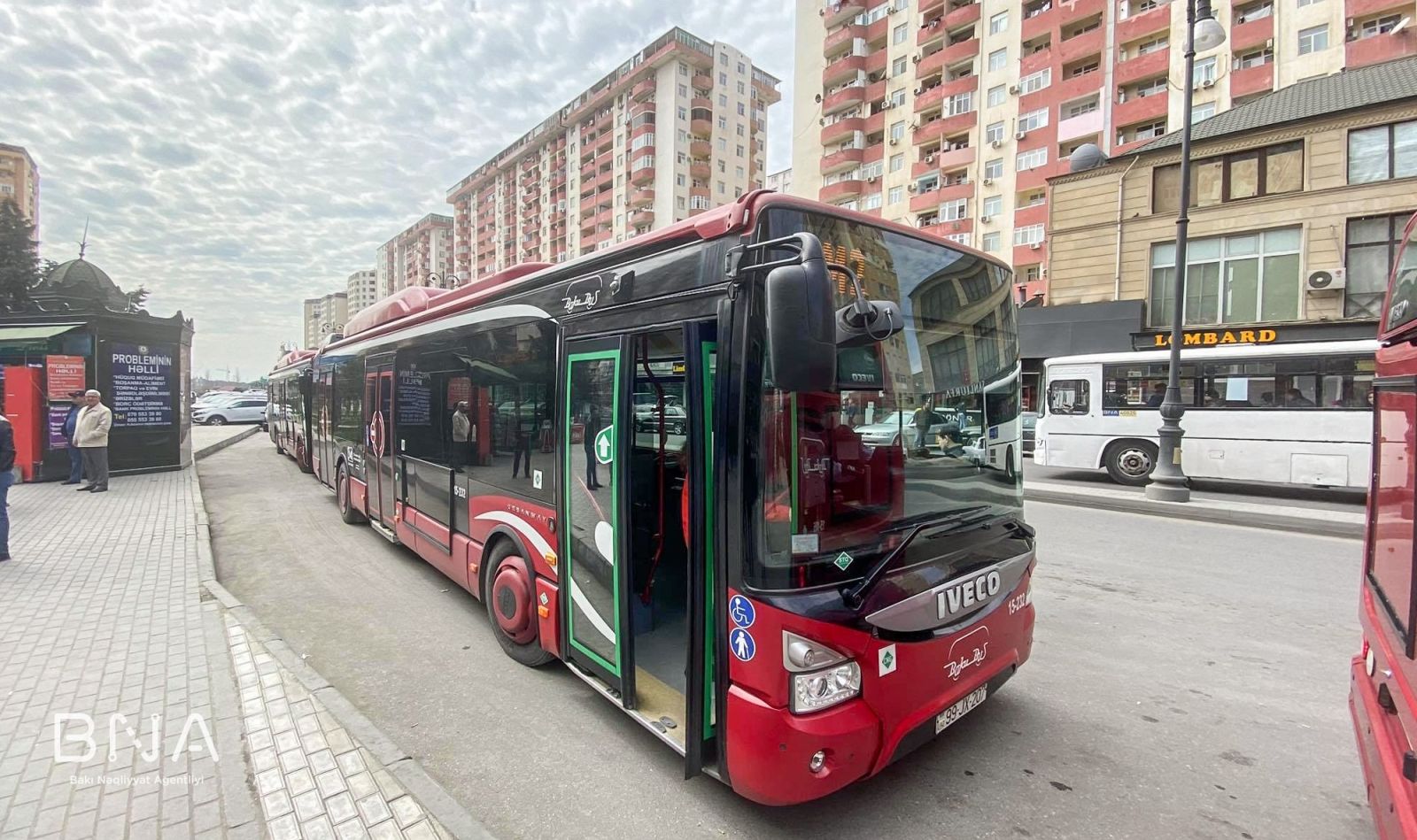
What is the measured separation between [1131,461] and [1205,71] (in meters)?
27.0

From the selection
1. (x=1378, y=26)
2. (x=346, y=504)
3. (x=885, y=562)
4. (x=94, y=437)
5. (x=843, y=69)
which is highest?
(x=843, y=69)

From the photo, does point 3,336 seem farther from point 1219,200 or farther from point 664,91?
point 664,91

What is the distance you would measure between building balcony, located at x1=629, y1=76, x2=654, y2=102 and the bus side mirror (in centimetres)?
6847

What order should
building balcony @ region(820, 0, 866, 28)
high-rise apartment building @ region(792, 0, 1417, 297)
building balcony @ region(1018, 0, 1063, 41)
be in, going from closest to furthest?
high-rise apartment building @ region(792, 0, 1417, 297) < building balcony @ region(1018, 0, 1063, 41) < building balcony @ region(820, 0, 866, 28)

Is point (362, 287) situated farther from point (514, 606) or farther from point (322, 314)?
point (514, 606)

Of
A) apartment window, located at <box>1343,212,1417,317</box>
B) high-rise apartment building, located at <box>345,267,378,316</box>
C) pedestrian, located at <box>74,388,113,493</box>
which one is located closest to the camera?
pedestrian, located at <box>74,388,113,493</box>

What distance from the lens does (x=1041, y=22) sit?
35.1m

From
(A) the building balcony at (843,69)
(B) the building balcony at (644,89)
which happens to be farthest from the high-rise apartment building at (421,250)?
(A) the building balcony at (843,69)

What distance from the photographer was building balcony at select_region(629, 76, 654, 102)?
62688 mm

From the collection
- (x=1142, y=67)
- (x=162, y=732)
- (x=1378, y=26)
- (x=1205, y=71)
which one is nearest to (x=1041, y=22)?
(x=1142, y=67)

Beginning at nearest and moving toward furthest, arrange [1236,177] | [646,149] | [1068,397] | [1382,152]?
[1068,397] → [1382,152] → [1236,177] → [646,149]

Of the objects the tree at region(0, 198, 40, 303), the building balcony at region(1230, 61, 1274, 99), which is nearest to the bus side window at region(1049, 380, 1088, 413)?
the building balcony at region(1230, 61, 1274, 99)

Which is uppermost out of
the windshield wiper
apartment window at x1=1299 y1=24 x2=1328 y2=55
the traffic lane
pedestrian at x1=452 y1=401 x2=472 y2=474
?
apartment window at x1=1299 y1=24 x2=1328 y2=55

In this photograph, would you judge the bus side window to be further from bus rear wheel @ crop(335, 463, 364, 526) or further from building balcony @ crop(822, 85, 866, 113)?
building balcony @ crop(822, 85, 866, 113)
